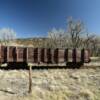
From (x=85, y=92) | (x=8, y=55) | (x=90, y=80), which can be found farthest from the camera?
(x=8, y=55)

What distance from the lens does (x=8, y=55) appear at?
77.7ft

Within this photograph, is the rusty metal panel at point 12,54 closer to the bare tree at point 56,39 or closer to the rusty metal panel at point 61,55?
the rusty metal panel at point 61,55

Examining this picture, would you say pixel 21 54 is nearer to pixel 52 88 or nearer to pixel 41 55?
pixel 41 55

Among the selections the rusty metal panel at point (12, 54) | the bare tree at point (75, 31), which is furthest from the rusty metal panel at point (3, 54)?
the bare tree at point (75, 31)

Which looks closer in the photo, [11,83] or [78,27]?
[11,83]

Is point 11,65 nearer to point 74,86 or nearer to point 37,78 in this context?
point 37,78

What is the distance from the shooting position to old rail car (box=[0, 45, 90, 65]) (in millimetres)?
23688

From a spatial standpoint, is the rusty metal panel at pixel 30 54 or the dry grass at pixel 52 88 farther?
the rusty metal panel at pixel 30 54

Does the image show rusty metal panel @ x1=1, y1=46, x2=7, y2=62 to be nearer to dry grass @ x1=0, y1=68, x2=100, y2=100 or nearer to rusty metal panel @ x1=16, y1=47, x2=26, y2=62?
rusty metal panel @ x1=16, y1=47, x2=26, y2=62

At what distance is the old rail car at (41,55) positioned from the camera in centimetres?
Result: 2369

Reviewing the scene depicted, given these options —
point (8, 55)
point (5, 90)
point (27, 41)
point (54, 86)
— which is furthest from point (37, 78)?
point (27, 41)

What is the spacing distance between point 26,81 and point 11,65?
8527 millimetres

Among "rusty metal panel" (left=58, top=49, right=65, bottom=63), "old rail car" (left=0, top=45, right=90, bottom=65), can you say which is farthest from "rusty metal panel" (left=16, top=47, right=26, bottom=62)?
"rusty metal panel" (left=58, top=49, right=65, bottom=63)

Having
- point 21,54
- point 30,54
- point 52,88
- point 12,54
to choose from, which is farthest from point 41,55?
point 52,88
